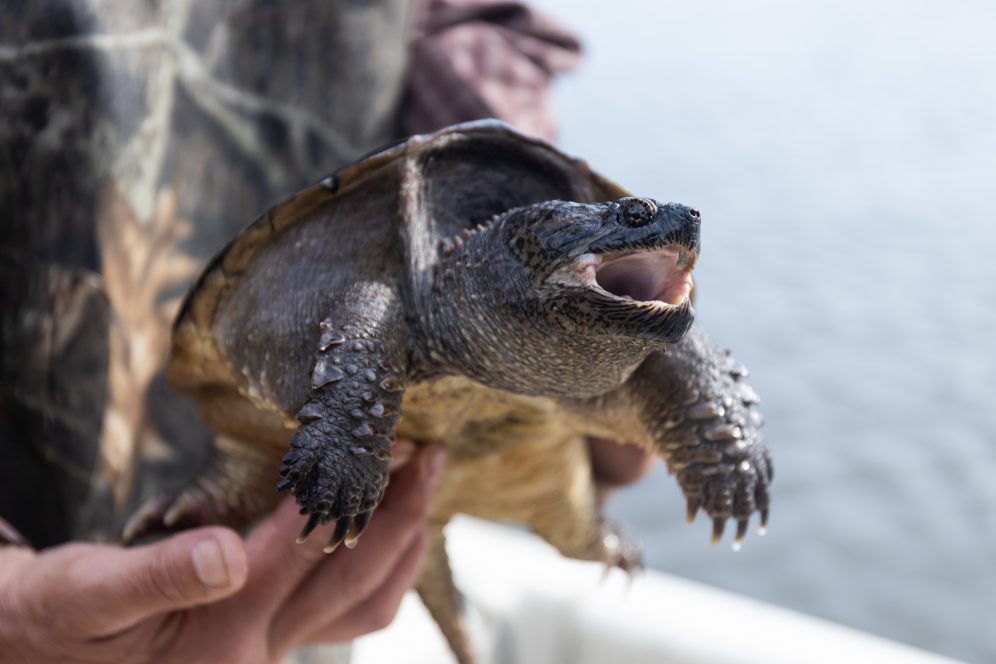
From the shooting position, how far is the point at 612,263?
1.12 meters

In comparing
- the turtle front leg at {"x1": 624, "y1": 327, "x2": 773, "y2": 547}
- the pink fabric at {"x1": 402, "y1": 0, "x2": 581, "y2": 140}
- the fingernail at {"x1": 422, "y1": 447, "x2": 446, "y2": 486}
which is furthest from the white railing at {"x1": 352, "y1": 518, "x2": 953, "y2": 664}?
the pink fabric at {"x1": 402, "y1": 0, "x2": 581, "y2": 140}

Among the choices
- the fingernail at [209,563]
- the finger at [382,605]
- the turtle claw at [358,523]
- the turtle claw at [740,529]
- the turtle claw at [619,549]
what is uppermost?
the turtle claw at [358,523]

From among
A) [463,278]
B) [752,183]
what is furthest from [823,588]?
[463,278]

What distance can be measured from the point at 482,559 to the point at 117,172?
65.2 inches

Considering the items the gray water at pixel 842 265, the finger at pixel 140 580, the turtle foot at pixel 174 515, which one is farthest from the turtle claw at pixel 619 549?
the gray water at pixel 842 265

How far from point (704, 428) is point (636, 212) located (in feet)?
1.56

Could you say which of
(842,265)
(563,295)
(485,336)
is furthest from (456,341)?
(842,265)

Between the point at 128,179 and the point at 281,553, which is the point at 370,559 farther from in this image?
the point at 128,179

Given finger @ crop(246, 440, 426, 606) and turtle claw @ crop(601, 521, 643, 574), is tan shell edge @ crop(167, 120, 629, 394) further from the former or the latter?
turtle claw @ crop(601, 521, 643, 574)

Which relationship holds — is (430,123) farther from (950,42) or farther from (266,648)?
(950,42)

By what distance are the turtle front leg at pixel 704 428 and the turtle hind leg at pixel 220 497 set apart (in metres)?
0.66

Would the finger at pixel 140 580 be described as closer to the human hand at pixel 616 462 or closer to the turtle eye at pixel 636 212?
the turtle eye at pixel 636 212

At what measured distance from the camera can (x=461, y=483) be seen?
5.08 feet

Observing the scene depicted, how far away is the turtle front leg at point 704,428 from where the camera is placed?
136cm
